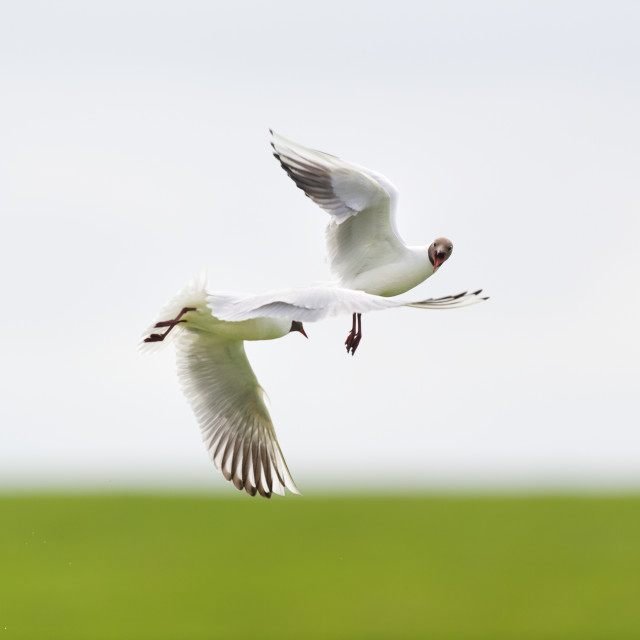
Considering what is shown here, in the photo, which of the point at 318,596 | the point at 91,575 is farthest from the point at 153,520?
the point at 318,596

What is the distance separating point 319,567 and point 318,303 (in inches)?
1843

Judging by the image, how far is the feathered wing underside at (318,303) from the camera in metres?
11.1

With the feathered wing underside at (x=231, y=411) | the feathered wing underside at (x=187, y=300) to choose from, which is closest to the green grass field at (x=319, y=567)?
the feathered wing underside at (x=231, y=411)

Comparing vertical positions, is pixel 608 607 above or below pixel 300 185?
above

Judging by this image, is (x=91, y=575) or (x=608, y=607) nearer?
(x=608, y=607)

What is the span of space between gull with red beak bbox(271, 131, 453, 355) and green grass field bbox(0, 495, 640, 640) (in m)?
29.2

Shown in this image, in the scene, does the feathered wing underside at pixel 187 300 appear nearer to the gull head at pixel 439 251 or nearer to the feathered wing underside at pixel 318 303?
the feathered wing underside at pixel 318 303

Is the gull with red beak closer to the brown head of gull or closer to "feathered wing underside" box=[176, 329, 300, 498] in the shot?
the brown head of gull

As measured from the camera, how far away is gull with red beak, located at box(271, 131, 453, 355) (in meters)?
13.8

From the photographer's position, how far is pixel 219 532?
209 feet

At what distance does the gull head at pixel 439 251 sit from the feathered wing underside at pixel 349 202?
39cm

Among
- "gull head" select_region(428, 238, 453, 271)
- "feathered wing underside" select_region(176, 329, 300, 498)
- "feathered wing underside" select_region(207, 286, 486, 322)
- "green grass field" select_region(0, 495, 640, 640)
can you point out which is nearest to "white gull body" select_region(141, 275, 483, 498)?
"feathered wing underside" select_region(176, 329, 300, 498)

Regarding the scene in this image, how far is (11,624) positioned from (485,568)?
19.0 m

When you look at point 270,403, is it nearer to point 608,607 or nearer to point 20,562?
point 608,607
